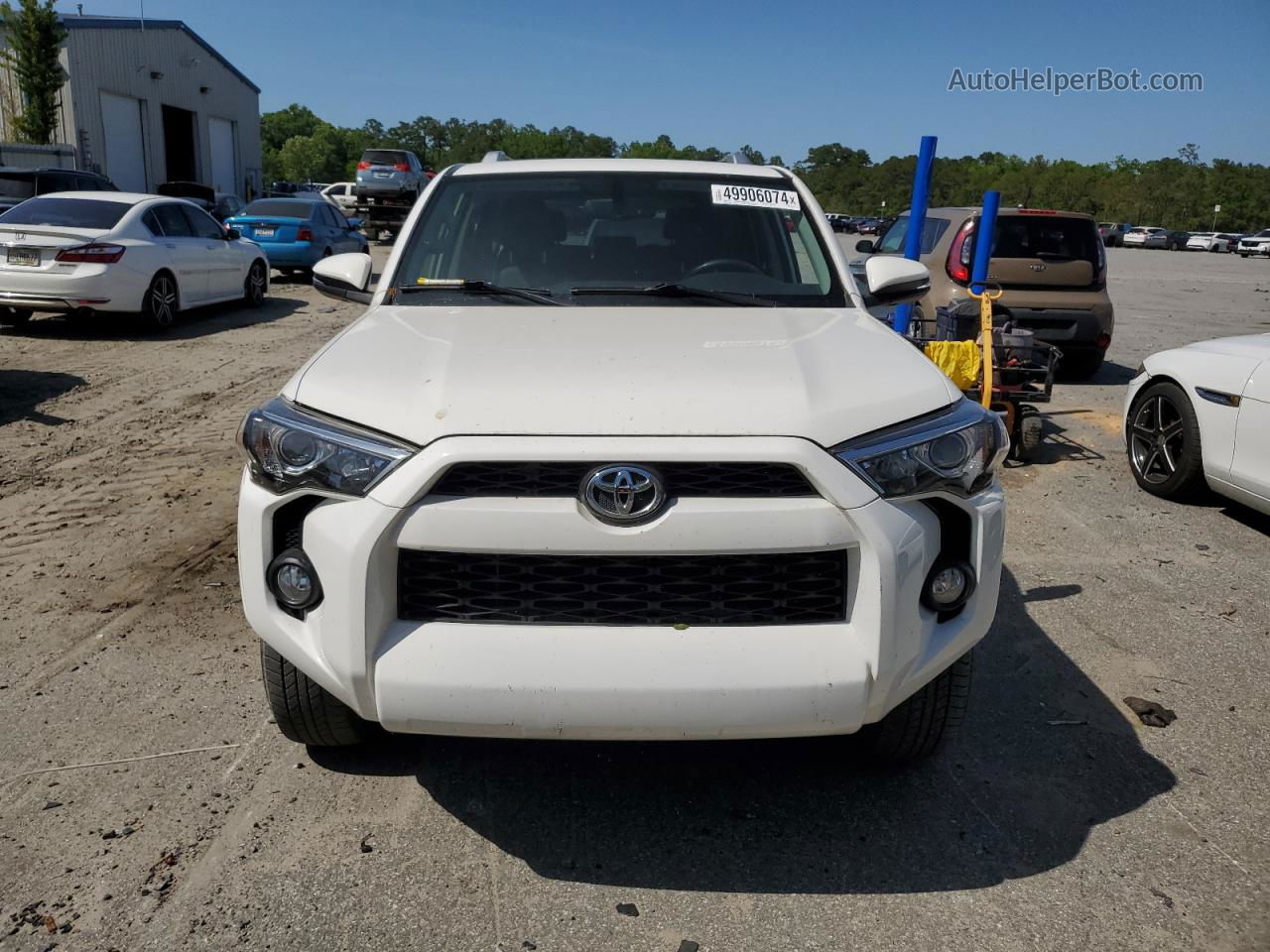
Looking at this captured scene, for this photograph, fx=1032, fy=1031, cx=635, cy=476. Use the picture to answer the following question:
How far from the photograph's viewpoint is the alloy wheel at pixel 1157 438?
646cm

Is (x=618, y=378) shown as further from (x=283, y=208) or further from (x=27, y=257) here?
(x=283, y=208)

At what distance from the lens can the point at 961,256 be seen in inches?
404

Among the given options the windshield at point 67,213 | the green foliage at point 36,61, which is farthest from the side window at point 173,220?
the green foliage at point 36,61

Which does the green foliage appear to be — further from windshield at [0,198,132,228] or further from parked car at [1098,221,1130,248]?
parked car at [1098,221,1130,248]

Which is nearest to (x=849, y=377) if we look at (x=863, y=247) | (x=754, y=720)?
(x=754, y=720)

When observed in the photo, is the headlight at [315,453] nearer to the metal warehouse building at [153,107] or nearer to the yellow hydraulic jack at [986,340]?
the yellow hydraulic jack at [986,340]

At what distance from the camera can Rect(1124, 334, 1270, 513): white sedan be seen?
5637 mm

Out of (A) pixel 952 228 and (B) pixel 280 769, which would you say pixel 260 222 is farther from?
(B) pixel 280 769

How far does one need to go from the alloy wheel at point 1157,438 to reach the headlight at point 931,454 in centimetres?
433

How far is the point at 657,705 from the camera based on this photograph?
7.90 ft

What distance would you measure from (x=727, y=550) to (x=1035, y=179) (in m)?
125

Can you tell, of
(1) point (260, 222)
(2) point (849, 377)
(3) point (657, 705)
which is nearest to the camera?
(3) point (657, 705)

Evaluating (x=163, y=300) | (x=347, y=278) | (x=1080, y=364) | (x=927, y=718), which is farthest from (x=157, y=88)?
(x=927, y=718)

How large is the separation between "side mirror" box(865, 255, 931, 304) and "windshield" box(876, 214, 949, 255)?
6.59 meters
